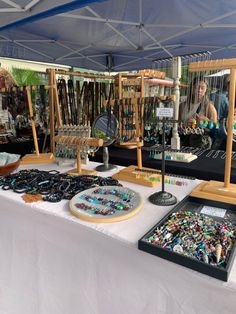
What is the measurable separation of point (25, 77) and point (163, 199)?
5110 millimetres

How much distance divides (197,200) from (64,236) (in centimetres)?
44

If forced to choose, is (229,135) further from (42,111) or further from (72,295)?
(42,111)

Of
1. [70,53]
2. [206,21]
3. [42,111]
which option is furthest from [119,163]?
[70,53]

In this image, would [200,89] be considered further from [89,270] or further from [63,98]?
[63,98]

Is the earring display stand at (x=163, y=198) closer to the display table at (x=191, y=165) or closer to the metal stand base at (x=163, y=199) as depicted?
the metal stand base at (x=163, y=199)

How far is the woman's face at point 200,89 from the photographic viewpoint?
0.85 m

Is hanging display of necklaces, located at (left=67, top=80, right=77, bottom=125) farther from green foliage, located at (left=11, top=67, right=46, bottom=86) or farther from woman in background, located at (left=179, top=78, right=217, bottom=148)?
green foliage, located at (left=11, top=67, right=46, bottom=86)

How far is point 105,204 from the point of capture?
76cm

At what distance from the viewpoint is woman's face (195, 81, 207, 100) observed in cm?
85

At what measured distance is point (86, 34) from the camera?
8.33ft

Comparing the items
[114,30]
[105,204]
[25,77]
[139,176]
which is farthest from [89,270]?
[25,77]

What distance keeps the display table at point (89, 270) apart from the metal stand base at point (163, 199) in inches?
1.0

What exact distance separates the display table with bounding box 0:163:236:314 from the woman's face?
13.8 inches

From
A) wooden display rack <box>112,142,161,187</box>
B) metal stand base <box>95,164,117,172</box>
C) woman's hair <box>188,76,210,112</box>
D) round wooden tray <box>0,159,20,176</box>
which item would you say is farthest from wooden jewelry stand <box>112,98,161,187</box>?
round wooden tray <box>0,159,20,176</box>
